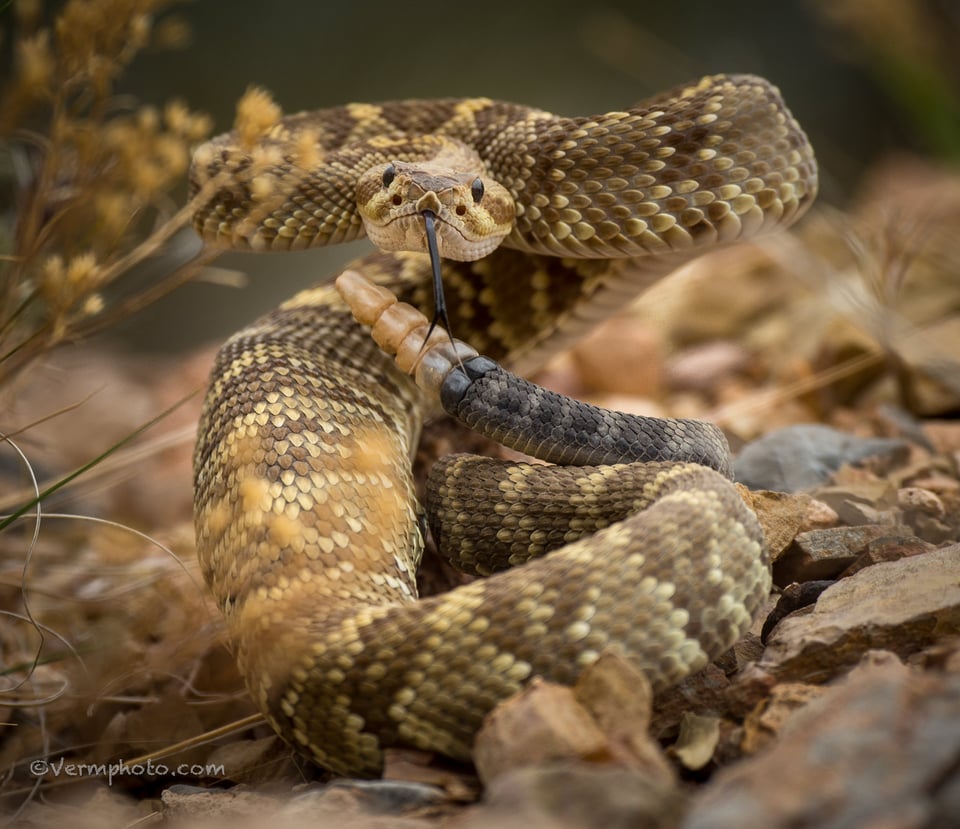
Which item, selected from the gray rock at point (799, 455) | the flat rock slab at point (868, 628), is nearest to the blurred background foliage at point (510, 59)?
the gray rock at point (799, 455)

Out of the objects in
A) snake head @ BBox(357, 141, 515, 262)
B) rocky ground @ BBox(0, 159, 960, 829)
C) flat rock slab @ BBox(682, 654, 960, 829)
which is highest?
snake head @ BBox(357, 141, 515, 262)

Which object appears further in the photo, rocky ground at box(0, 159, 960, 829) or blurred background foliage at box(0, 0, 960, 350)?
blurred background foliage at box(0, 0, 960, 350)

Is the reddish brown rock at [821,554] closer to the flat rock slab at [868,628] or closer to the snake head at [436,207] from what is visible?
the flat rock slab at [868,628]

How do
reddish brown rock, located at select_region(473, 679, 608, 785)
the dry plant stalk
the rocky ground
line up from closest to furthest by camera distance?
the rocky ground → reddish brown rock, located at select_region(473, 679, 608, 785) → the dry plant stalk

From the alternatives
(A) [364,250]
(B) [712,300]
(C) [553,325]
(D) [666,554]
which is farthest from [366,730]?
(A) [364,250]

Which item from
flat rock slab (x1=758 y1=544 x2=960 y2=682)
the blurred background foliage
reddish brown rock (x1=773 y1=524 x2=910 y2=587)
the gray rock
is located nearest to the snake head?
the gray rock

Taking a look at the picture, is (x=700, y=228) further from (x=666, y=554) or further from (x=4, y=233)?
(x=4, y=233)

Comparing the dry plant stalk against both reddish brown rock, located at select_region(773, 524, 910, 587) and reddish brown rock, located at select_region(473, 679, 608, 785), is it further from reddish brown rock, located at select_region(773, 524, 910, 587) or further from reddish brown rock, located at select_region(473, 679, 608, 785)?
reddish brown rock, located at select_region(773, 524, 910, 587)
